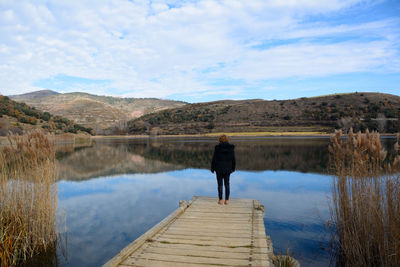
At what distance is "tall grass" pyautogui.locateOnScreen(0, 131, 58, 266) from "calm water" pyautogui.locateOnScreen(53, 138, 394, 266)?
0.70m

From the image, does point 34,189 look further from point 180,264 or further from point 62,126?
point 62,126

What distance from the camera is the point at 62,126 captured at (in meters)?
43.6

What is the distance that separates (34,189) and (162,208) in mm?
4613

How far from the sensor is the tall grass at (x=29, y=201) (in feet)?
17.6

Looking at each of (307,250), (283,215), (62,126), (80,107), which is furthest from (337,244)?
(80,107)

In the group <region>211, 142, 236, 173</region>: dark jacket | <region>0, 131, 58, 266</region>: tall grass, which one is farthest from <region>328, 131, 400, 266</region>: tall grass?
<region>0, 131, 58, 266</region>: tall grass

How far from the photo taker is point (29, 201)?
5820 mm

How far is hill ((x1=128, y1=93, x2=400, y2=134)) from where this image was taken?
1902 inches

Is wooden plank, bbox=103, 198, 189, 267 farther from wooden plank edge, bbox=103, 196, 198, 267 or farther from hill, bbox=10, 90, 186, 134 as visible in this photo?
hill, bbox=10, 90, 186, 134

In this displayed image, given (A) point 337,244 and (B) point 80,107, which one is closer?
(A) point 337,244

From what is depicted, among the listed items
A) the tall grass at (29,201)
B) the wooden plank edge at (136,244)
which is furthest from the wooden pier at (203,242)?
the tall grass at (29,201)

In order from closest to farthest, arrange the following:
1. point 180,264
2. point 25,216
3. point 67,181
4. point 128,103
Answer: point 180,264
point 25,216
point 67,181
point 128,103

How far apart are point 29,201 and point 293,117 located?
55.8m

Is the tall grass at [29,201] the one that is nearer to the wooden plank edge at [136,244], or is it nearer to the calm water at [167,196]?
the calm water at [167,196]
